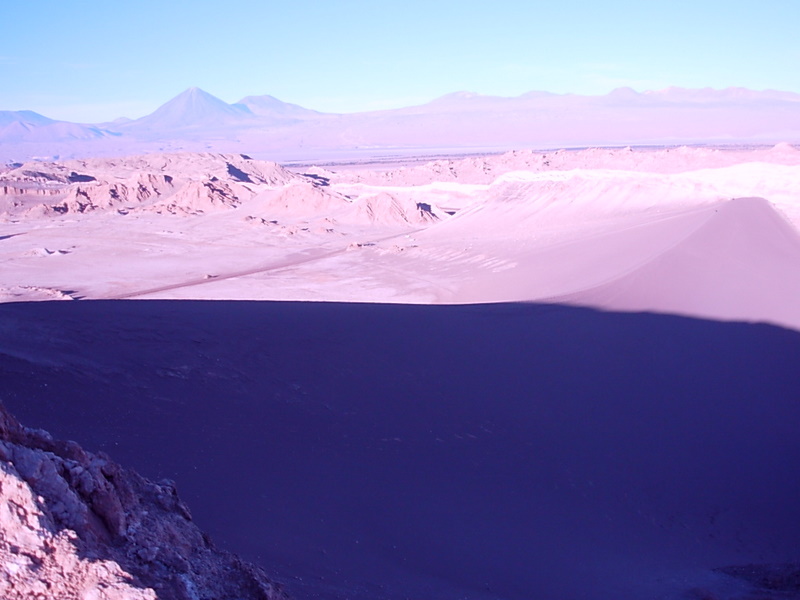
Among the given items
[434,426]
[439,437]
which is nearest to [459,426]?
[434,426]

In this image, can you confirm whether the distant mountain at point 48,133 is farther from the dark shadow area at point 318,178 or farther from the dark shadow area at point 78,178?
the dark shadow area at point 318,178

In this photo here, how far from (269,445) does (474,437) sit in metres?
2.30

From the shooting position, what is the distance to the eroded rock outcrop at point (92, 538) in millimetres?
2443

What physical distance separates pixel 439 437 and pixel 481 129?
124m

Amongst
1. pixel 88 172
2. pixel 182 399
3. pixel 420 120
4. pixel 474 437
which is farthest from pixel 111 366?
pixel 420 120

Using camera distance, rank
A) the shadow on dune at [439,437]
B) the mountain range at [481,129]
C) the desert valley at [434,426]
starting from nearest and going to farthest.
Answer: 1. the desert valley at [434,426]
2. the shadow on dune at [439,437]
3. the mountain range at [481,129]

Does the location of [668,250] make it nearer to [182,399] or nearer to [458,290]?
[458,290]

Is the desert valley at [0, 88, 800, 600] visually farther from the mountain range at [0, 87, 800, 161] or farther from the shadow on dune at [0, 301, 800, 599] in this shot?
the mountain range at [0, 87, 800, 161]

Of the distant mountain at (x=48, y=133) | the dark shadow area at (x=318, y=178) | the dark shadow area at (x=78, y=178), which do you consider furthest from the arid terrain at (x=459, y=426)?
the distant mountain at (x=48, y=133)

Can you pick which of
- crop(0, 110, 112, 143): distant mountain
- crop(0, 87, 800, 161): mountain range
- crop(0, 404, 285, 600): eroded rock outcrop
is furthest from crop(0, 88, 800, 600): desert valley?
crop(0, 110, 112, 143): distant mountain

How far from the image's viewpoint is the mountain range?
108m

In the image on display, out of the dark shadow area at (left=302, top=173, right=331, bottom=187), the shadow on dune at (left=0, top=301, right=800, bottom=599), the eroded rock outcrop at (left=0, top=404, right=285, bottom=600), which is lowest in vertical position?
the shadow on dune at (left=0, top=301, right=800, bottom=599)

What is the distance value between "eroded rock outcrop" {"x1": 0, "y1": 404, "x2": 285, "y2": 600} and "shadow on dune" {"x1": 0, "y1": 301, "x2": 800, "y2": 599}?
1.00 meters

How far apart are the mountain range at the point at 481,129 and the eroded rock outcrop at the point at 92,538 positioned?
320 feet
